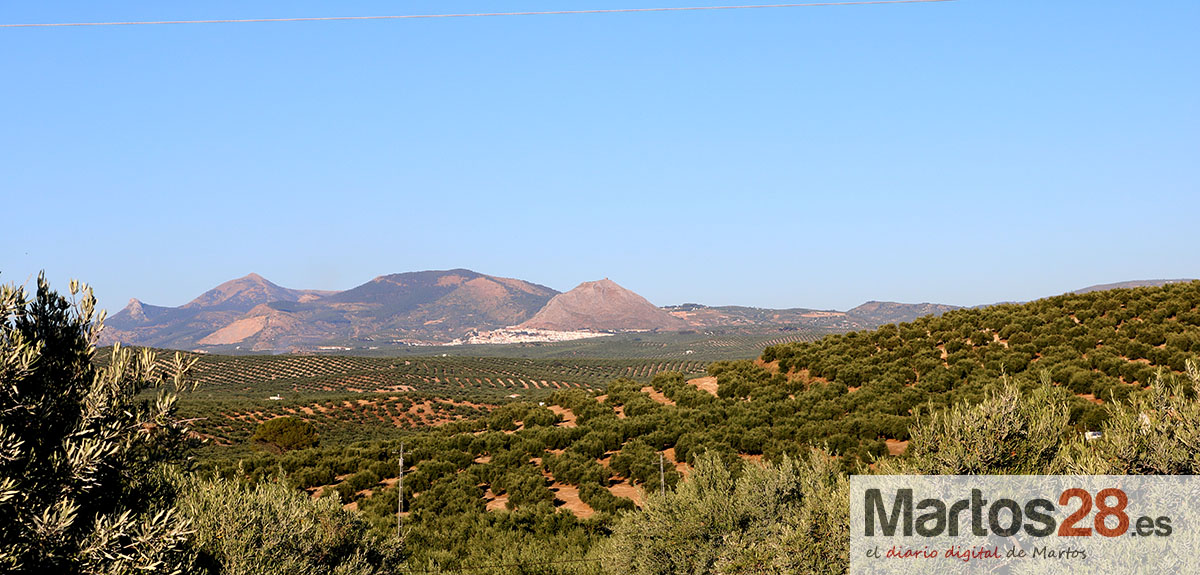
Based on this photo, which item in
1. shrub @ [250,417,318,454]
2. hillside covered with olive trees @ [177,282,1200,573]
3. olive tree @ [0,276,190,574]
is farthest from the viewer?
shrub @ [250,417,318,454]

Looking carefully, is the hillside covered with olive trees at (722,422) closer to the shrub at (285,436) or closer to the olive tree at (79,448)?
the shrub at (285,436)

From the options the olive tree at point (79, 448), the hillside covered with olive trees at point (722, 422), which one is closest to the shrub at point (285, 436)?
the hillside covered with olive trees at point (722, 422)

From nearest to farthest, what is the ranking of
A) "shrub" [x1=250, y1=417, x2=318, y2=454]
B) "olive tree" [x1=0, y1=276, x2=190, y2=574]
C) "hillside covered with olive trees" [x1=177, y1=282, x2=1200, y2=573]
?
"olive tree" [x1=0, y1=276, x2=190, y2=574] < "hillside covered with olive trees" [x1=177, y1=282, x2=1200, y2=573] < "shrub" [x1=250, y1=417, x2=318, y2=454]

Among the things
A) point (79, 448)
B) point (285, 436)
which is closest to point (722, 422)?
point (79, 448)

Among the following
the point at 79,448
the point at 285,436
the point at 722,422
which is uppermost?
the point at 79,448

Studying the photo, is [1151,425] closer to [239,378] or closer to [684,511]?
[684,511]

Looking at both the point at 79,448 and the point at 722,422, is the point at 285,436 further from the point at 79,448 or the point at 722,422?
the point at 79,448

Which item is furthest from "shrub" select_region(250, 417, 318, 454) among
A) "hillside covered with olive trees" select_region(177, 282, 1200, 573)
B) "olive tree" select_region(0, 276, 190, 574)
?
"olive tree" select_region(0, 276, 190, 574)

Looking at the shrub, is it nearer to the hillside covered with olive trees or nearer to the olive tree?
the hillside covered with olive trees

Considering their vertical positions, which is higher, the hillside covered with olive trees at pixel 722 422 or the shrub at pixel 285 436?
the hillside covered with olive trees at pixel 722 422

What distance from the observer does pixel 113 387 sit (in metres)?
10.0

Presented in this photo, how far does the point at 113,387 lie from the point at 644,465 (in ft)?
79.6

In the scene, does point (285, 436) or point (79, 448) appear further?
point (285, 436)

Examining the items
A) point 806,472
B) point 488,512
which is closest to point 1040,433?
point 806,472
